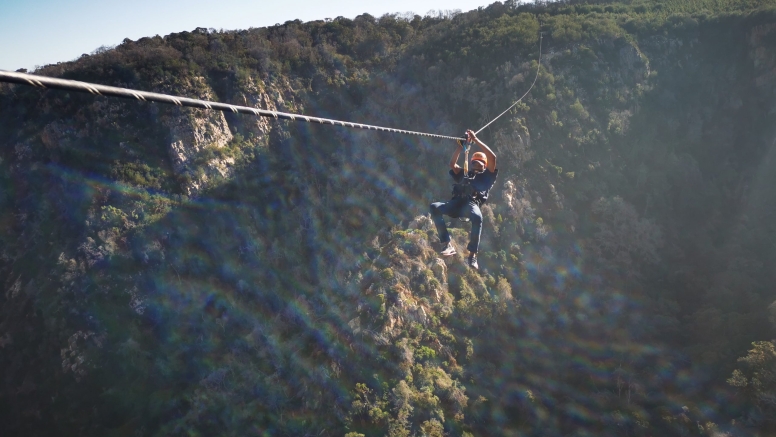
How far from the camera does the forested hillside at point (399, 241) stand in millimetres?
21359

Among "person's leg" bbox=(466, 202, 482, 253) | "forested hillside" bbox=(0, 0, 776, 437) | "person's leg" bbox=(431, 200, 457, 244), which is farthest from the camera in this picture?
"forested hillside" bbox=(0, 0, 776, 437)

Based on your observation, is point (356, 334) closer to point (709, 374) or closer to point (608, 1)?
point (709, 374)

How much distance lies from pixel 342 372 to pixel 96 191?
55.6 feet

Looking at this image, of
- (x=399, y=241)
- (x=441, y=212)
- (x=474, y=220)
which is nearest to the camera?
(x=474, y=220)

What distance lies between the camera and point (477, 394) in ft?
69.5

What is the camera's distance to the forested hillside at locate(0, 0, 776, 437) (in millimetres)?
21359

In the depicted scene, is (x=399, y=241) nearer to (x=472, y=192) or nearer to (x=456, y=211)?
(x=456, y=211)

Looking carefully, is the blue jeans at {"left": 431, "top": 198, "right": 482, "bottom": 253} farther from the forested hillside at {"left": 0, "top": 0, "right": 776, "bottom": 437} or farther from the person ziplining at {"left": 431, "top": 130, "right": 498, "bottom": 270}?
the forested hillside at {"left": 0, "top": 0, "right": 776, "bottom": 437}

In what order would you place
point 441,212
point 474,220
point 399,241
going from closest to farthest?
point 474,220 → point 441,212 → point 399,241

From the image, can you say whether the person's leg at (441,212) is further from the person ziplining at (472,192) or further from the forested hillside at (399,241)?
the forested hillside at (399,241)

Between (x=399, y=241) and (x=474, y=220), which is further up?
(x=474, y=220)

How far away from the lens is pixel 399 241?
25.0 metres

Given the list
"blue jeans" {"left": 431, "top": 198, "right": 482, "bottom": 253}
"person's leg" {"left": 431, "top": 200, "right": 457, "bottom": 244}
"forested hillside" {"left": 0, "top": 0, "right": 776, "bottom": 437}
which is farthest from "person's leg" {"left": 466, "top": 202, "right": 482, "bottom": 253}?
"forested hillside" {"left": 0, "top": 0, "right": 776, "bottom": 437}

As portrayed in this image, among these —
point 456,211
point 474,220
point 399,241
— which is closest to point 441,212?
point 456,211
